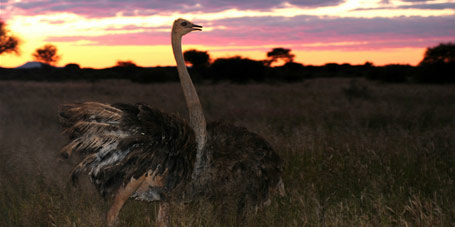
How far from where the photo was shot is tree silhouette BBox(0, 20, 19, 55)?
3103 cm

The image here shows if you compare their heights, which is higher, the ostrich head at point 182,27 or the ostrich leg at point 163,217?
the ostrich head at point 182,27

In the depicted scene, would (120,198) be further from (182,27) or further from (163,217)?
(182,27)

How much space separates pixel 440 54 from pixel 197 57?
2863 centimetres

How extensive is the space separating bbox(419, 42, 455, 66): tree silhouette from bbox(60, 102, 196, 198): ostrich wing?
30.7 m

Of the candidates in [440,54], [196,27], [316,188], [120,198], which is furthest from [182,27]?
[440,54]

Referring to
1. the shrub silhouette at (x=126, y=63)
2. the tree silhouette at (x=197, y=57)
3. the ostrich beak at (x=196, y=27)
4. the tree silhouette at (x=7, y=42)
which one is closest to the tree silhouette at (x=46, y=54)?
the shrub silhouette at (x=126, y=63)

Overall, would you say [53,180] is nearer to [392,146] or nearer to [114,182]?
[114,182]

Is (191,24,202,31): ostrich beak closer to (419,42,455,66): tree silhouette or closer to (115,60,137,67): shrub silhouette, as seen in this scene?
(419,42,455,66): tree silhouette

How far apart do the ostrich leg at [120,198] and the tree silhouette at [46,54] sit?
71096 mm

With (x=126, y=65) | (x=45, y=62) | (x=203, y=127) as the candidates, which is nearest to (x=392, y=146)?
(x=203, y=127)

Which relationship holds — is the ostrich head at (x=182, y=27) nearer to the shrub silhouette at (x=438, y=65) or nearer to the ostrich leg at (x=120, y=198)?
the ostrich leg at (x=120, y=198)

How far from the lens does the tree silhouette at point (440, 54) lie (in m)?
31.7

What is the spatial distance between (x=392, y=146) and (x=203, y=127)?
3920mm

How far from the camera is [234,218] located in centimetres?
441
